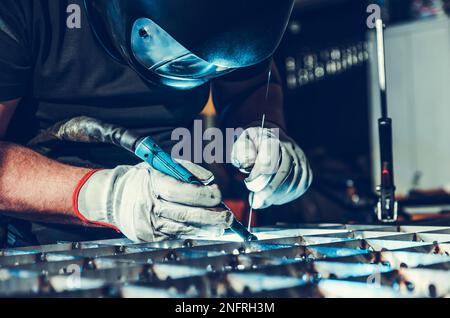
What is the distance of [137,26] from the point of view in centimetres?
122

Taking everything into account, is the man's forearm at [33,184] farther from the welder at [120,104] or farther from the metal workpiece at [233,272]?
the metal workpiece at [233,272]

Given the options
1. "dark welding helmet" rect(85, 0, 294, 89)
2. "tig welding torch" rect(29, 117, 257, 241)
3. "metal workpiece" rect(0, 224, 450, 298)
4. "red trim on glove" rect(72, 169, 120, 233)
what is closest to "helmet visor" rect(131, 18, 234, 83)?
"dark welding helmet" rect(85, 0, 294, 89)

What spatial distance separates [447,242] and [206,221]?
477 mm

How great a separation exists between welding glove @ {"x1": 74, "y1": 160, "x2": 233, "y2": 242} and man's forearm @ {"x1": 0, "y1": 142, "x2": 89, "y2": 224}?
0.13 meters

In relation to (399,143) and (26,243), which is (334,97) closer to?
(399,143)

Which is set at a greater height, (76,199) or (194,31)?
(194,31)

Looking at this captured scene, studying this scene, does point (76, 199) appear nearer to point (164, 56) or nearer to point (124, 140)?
point (124, 140)

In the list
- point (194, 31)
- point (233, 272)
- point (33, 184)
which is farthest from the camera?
point (33, 184)

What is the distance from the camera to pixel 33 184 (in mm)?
1406

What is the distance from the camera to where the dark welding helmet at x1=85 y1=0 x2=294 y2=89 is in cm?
114

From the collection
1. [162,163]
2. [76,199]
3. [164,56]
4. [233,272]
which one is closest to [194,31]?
[164,56]

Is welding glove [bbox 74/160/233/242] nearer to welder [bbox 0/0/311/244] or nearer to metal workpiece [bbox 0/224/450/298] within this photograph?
welder [bbox 0/0/311/244]

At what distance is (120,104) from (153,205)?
44cm

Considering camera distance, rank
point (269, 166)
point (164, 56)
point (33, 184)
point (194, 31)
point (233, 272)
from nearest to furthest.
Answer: point (233, 272)
point (194, 31)
point (164, 56)
point (33, 184)
point (269, 166)
